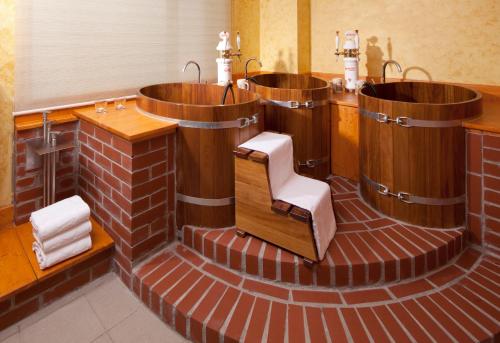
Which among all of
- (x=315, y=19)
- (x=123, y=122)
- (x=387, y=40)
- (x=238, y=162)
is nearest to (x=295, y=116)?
(x=238, y=162)

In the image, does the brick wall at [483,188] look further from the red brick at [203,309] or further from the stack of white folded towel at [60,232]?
the stack of white folded towel at [60,232]

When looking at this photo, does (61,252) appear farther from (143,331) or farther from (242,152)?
(242,152)

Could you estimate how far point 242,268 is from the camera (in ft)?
5.92

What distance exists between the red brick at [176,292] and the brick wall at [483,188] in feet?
4.97

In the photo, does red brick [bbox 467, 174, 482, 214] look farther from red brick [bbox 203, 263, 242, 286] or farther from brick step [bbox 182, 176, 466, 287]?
red brick [bbox 203, 263, 242, 286]

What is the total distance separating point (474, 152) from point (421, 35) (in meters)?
1.33

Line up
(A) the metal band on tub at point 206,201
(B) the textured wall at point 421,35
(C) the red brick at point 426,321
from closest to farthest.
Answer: (C) the red brick at point 426,321 → (A) the metal band on tub at point 206,201 → (B) the textured wall at point 421,35

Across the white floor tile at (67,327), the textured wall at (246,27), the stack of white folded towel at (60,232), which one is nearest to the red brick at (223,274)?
the white floor tile at (67,327)

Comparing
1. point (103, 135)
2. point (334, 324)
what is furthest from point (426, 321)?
point (103, 135)

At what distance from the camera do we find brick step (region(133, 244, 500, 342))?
57.0 inches

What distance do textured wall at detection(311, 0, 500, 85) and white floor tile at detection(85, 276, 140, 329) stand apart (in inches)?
103

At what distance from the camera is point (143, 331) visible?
164cm

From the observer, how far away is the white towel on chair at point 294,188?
5.64 feet

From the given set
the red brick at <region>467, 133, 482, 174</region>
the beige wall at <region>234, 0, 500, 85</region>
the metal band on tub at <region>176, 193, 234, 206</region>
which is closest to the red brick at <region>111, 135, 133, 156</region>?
the metal band on tub at <region>176, 193, 234, 206</region>
